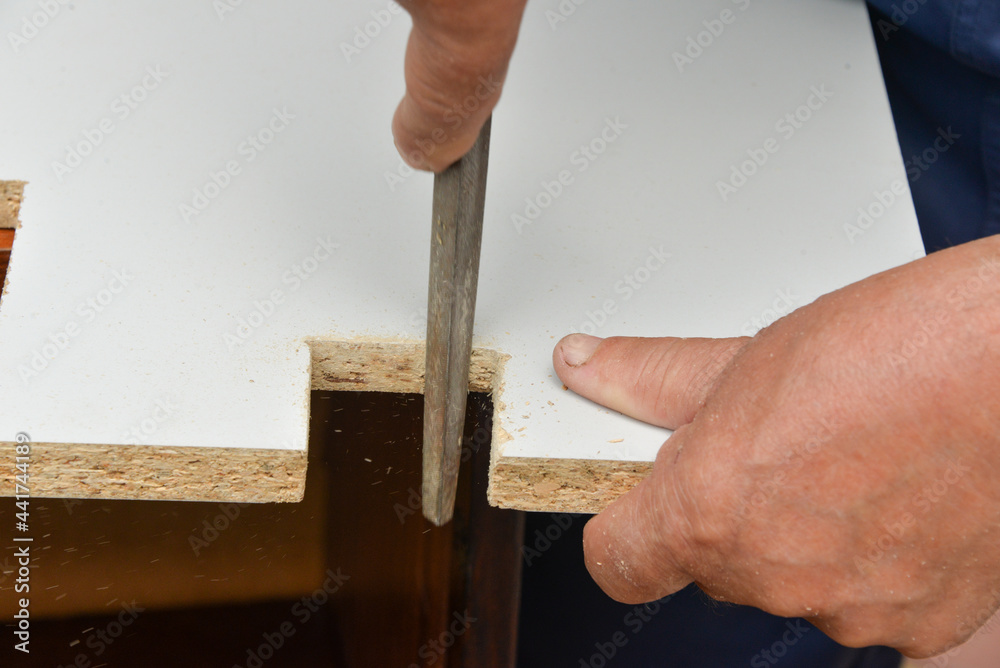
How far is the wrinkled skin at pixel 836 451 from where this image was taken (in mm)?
685

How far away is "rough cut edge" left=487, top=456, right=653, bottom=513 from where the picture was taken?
0.93m

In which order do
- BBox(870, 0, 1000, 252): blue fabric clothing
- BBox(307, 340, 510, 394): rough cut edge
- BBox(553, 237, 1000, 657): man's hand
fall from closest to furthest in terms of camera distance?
BBox(553, 237, 1000, 657): man's hand, BBox(307, 340, 510, 394): rough cut edge, BBox(870, 0, 1000, 252): blue fabric clothing

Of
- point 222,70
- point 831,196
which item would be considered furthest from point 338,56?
point 831,196

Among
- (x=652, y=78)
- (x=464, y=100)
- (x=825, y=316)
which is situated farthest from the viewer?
(x=652, y=78)

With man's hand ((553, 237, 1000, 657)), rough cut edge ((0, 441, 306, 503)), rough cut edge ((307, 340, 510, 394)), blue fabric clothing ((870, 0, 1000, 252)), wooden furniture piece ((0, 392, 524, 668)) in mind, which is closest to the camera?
man's hand ((553, 237, 1000, 657))

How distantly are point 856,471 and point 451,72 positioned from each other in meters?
0.52

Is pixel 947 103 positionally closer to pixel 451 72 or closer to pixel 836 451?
pixel 836 451

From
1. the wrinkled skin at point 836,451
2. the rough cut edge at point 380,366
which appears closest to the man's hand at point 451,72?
the wrinkled skin at point 836,451

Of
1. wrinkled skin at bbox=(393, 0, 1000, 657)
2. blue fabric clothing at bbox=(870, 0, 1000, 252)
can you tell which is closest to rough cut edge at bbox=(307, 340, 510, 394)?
wrinkled skin at bbox=(393, 0, 1000, 657)

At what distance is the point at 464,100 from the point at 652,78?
0.70 metres

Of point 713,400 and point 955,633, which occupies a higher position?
point 713,400

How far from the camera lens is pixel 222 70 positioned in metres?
1.19

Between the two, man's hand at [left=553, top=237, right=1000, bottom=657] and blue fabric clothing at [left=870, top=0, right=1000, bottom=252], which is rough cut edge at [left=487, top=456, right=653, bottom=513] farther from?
blue fabric clothing at [left=870, top=0, right=1000, bottom=252]

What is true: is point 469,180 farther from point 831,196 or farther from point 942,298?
point 831,196
